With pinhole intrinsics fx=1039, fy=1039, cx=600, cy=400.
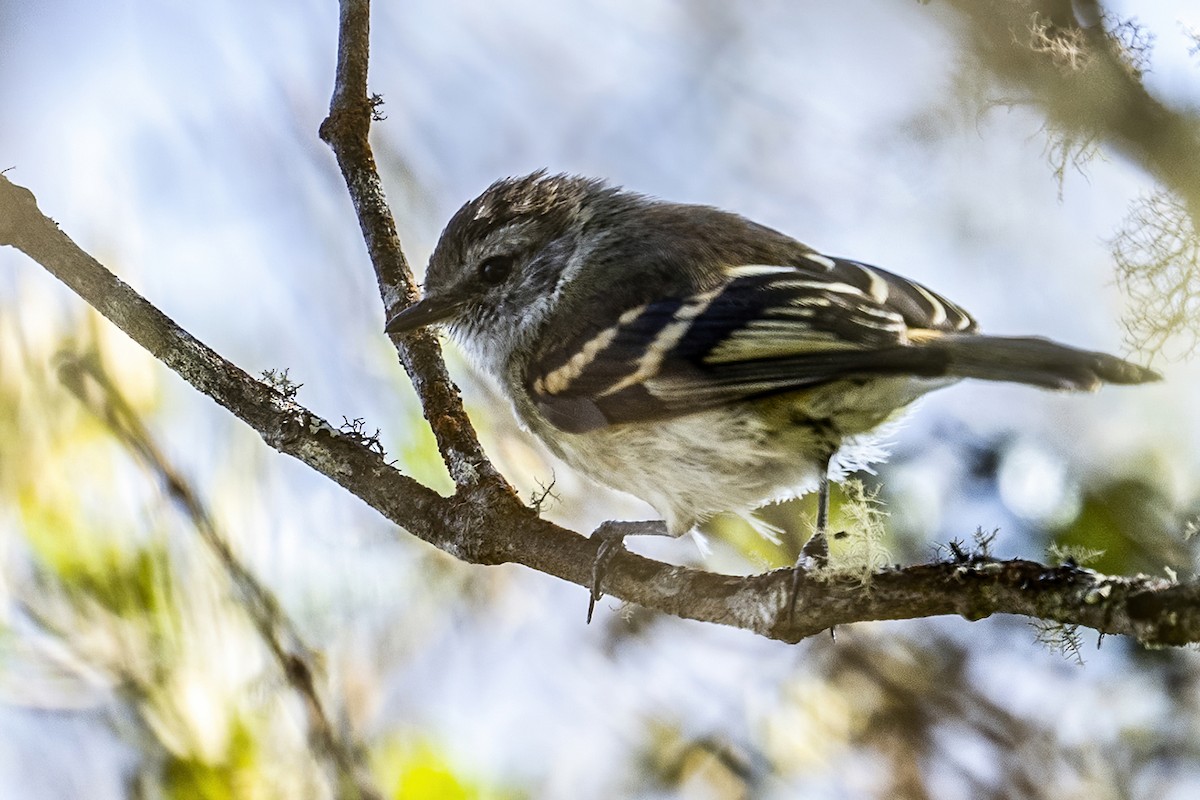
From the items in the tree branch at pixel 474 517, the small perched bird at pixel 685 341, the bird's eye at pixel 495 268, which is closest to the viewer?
the tree branch at pixel 474 517

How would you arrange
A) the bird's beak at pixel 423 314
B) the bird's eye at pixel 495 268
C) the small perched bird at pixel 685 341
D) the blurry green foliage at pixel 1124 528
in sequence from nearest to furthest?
1. the small perched bird at pixel 685 341
2. the blurry green foliage at pixel 1124 528
3. the bird's beak at pixel 423 314
4. the bird's eye at pixel 495 268

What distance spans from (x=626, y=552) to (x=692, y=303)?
42cm

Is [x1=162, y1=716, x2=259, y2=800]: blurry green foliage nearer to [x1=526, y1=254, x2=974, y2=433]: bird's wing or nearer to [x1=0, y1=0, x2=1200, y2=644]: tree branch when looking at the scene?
[x1=0, y1=0, x2=1200, y2=644]: tree branch

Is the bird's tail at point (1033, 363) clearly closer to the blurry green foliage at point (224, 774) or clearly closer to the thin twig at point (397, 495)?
the thin twig at point (397, 495)

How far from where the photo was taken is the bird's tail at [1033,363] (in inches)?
42.0

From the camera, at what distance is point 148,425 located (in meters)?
1.76

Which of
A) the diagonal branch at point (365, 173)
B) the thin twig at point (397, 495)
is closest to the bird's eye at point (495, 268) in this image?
the diagonal branch at point (365, 173)

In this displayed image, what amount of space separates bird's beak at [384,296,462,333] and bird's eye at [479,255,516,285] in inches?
3.6

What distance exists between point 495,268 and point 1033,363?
1075 mm

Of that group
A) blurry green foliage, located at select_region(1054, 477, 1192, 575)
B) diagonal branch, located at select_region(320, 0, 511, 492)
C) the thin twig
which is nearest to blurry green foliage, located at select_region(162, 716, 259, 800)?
the thin twig

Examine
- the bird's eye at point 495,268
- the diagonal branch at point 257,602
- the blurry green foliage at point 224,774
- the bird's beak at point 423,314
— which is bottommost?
the blurry green foliage at point 224,774

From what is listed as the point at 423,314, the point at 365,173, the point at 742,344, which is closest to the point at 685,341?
the point at 742,344

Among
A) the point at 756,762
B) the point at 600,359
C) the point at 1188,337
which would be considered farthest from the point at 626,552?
the point at 1188,337

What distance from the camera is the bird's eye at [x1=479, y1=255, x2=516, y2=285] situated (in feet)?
6.36
